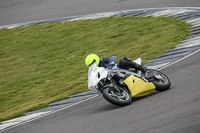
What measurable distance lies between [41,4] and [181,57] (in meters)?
15.0

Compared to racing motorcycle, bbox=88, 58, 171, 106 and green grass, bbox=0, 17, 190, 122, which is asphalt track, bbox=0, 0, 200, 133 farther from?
green grass, bbox=0, 17, 190, 122

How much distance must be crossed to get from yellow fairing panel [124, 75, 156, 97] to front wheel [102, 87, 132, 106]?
0.47ft

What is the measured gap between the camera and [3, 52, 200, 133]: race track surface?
642 cm

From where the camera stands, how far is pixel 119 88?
8.71m

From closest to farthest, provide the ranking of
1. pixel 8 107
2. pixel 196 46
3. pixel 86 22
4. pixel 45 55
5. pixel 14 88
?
pixel 8 107, pixel 196 46, pixel 14 88, pixel 45 55, pixel 86 22

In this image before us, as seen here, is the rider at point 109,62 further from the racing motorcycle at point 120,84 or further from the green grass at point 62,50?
the green grass at point 62,50

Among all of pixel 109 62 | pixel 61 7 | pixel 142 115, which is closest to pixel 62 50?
pixel 61 7

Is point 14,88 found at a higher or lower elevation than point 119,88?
lower

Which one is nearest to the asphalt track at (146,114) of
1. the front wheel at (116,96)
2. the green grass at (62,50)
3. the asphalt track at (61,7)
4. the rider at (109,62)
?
the front wheel at (116,96)

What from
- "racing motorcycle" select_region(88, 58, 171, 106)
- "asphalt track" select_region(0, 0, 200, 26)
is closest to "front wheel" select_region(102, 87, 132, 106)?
"racing motorcycle" select_region(88, 58, 171, 106)

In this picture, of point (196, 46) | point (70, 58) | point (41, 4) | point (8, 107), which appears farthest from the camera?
point (41, 4)

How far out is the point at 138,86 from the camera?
869 centimetres

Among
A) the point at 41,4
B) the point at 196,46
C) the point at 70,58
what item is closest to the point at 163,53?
the point at 196,46

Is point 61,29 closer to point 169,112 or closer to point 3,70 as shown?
point 3,70
